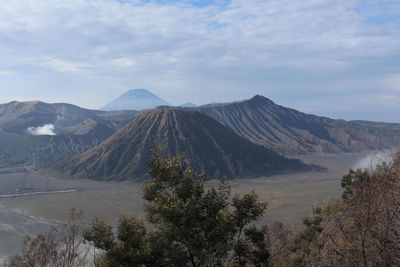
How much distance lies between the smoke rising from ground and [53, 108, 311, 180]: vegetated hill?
82.1m

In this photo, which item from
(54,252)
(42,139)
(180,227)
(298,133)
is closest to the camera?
(54,252)

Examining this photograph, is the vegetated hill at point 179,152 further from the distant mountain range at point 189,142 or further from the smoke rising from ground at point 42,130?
the smoke rising from ground at point 42,130

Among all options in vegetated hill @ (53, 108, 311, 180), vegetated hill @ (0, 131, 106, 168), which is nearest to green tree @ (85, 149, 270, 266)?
vegetated hill @ (53, 108, 311, 180)

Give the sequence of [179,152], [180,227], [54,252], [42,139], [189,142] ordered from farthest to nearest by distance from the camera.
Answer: [42,139]
[189,142]
[179,152]
[180,227]
[54,252]

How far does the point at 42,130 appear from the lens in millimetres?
183750

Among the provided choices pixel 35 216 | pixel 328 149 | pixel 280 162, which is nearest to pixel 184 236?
pixel 35 216

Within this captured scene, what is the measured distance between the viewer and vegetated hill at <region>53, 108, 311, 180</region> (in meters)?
100

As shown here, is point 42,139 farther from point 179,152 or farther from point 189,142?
point 189,142

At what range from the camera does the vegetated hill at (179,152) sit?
100250 millimetres

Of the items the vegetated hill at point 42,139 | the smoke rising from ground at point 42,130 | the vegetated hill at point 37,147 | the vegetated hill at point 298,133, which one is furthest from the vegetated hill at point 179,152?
the smoke rising from ground at point 42,130

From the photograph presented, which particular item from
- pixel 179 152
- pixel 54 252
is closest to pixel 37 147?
pixel 179 152

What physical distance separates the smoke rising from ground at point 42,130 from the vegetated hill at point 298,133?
97.6 metres

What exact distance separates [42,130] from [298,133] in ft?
495

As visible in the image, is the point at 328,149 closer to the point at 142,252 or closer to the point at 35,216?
the point at 35,216
